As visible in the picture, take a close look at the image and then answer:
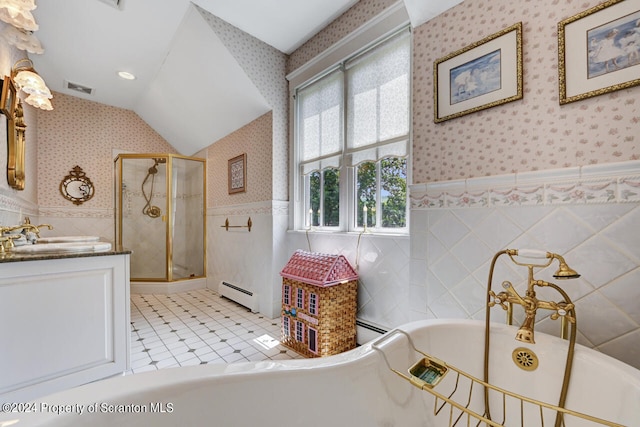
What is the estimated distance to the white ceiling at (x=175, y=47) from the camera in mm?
2254

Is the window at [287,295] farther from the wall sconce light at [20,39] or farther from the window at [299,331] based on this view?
the wall sconce light at [20,39]

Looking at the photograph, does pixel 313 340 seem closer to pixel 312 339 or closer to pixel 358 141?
pixel 312 339

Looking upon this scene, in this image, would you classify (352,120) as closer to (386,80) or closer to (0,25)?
(386,80)

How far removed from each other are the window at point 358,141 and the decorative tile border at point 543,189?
49 cm

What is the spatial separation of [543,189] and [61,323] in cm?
261

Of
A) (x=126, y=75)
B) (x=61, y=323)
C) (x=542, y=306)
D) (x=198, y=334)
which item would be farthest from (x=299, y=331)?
(x=126, y=75)

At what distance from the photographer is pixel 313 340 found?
194 centimetres

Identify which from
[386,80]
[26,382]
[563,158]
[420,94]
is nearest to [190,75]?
[386,80]

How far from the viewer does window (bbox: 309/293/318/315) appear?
193 cm

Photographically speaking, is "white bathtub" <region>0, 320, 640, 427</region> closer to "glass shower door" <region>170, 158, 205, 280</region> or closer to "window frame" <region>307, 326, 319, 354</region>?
"window frame" <region>307, 326, 319, 354</region>

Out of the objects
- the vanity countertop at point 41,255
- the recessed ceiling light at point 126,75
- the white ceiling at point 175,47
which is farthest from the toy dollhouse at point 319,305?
the recessed ceiling light at point 126,75

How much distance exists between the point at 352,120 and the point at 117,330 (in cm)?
229

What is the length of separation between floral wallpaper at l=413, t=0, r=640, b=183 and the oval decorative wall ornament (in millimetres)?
4555

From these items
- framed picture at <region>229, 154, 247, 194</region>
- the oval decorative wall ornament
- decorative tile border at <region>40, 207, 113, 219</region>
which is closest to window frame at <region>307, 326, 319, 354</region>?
framed picture at <region>229, 154, 247, 194</region>
